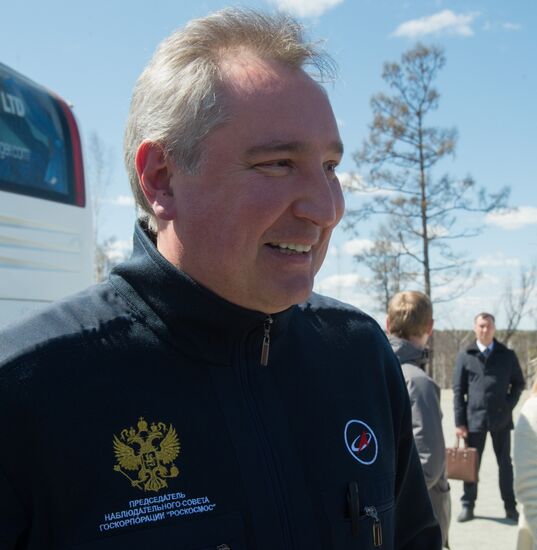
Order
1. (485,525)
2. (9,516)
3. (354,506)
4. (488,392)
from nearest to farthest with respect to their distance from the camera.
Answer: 1. (9,516)
2. (354,506)
3. (485,525)
4. (488,392)

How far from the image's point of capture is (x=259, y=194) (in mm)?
1544

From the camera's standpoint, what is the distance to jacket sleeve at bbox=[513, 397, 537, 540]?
9.98 feet

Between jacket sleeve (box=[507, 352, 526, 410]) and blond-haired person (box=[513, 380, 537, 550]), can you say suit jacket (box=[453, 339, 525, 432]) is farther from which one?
blond-haired person (box=[513, 380, 537, 550])

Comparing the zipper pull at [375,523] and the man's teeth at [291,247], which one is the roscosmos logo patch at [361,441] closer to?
the zipper pull at [375,523]

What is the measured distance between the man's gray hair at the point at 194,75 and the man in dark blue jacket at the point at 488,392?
22.4 ft

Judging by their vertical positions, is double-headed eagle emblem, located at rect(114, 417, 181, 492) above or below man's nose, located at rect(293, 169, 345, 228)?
below

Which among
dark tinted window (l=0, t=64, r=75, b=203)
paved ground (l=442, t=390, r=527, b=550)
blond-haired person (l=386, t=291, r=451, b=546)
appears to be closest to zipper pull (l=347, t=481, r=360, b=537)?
blond-haired person (l=386, t=291, r=451, b=546)

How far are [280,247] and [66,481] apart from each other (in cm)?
64

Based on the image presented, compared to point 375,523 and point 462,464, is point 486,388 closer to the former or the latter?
point 462,464

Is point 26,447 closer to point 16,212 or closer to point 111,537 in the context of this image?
point 111,537

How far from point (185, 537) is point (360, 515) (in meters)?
0.43

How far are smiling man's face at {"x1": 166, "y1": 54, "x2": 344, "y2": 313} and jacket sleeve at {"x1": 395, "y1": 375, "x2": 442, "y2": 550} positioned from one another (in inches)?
23.3

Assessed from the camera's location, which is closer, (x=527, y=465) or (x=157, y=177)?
(x=157, y=177)

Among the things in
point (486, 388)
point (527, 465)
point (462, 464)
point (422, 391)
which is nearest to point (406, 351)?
point (422, 391)
